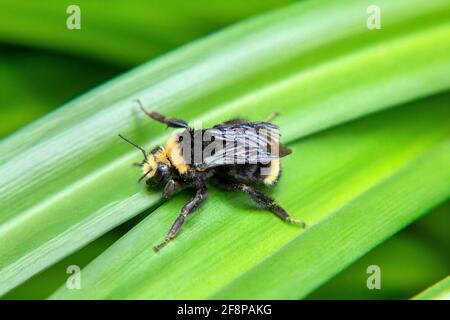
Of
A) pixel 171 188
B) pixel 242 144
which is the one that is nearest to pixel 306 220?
pixel 242 144

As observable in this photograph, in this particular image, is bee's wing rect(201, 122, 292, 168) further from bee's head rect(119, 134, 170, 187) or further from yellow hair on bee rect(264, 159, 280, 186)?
bee's head rect(119, 134, 170, 187)

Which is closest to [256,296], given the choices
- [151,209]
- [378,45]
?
[151,209]

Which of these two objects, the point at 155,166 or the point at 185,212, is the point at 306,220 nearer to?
the point at 185,212

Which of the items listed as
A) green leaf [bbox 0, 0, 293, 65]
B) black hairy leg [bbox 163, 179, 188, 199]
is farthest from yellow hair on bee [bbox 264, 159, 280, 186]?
green leaf [bbox 0, 0, 293, 65]

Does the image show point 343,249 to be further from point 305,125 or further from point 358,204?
point 305,125

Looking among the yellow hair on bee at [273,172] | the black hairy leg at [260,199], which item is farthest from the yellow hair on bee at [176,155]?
the yellow hair on bee at [273,172]

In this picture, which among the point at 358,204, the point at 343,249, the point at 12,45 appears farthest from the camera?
the point at 12,45
